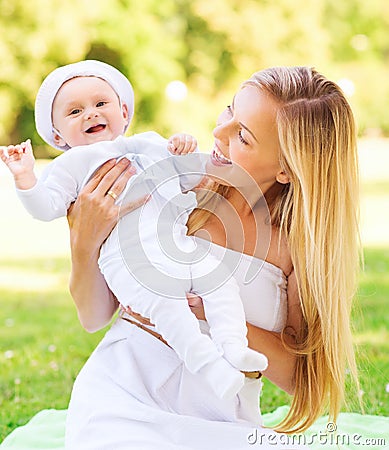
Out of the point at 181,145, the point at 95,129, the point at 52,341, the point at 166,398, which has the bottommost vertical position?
the point at 52,341

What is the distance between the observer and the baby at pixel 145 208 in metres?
2.09

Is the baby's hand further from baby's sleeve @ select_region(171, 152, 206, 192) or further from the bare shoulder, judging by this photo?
the bare shoulder

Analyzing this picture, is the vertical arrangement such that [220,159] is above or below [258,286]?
above

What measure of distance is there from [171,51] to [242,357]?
16.7 meters

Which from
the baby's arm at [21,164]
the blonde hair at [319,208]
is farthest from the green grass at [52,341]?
the baby's arm at [21,164]

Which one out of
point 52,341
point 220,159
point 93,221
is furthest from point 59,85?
point 52,341

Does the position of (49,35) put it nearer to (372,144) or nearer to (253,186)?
(372,144)

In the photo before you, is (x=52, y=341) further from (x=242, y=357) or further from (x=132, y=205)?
(x=242, y=357)

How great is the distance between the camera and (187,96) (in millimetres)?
17641

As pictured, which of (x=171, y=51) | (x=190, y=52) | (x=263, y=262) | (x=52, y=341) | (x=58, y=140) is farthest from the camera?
(x=190, y=52)

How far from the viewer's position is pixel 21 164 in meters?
2.29

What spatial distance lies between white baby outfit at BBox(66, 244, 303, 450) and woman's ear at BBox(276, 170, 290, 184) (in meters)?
0.24

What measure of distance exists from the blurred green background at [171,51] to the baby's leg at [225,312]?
558 inches

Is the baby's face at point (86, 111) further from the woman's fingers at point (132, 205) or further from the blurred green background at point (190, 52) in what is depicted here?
the blurred green background at point (190, 52)
